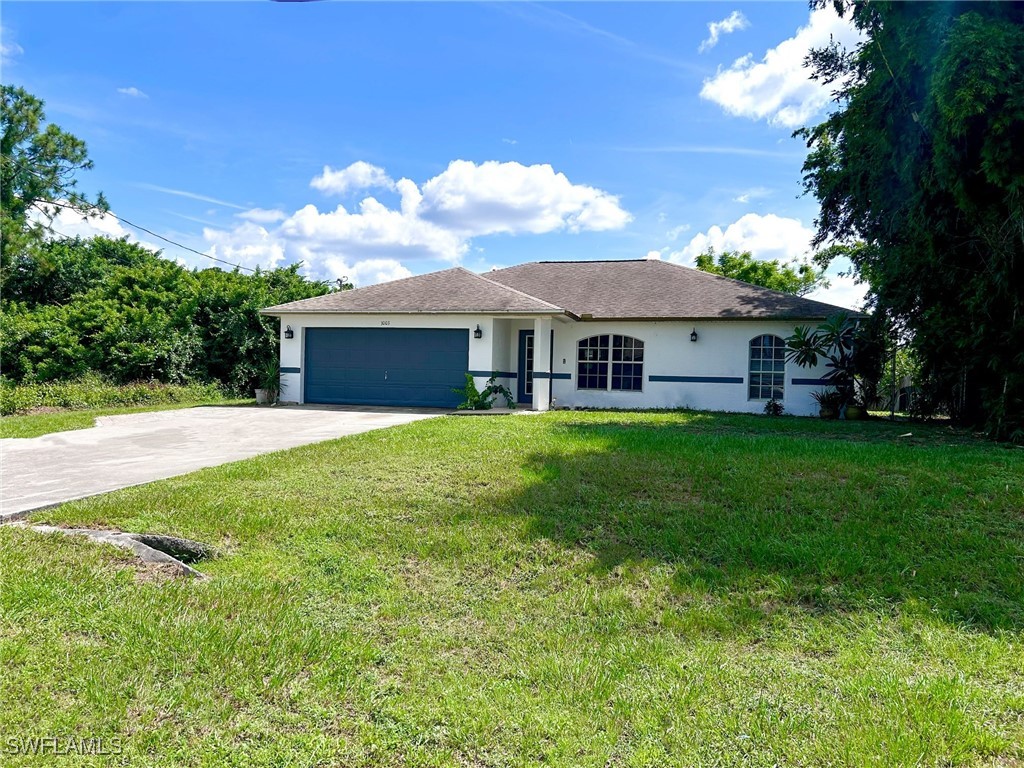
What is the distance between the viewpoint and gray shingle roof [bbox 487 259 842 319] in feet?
51.1

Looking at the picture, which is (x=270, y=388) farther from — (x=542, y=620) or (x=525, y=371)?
(x=542, y=620)

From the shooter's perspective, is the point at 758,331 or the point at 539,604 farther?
the point at 758,331

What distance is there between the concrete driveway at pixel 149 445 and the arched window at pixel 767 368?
840cm

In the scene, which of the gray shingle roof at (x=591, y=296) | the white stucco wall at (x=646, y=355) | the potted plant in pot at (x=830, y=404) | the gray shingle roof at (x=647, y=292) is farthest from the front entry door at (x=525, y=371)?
the potted plant in pot at (x=830, y=404)

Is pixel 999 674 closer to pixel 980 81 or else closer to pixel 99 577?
pixel 99 577

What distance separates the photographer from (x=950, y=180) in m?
9.45

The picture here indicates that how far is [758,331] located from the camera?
15.6m

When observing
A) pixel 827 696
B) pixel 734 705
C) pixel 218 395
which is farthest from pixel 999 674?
pixel 218 395

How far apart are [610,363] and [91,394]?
14.1m

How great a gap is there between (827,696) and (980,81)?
9249mm

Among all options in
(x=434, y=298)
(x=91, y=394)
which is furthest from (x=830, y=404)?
(x=91, y=394)

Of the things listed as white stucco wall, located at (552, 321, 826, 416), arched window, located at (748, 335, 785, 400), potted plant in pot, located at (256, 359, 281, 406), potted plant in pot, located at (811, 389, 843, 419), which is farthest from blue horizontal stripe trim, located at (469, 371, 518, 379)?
potted plant in pot, located at (811, 389, 843, 419)

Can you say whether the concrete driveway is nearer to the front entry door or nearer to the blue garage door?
the blue garage door

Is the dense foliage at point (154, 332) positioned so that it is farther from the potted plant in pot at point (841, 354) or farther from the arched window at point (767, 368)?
the potted plant in pot at point (841, 354)
